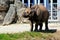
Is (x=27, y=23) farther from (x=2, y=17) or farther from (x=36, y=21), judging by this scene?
(x=36, y=21)

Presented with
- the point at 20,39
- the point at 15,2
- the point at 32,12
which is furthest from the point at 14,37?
the point at 15,2

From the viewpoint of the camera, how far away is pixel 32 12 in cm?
1188

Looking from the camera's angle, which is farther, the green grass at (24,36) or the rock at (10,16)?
the rock at (10,16)

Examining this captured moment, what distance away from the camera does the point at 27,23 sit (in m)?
18.2

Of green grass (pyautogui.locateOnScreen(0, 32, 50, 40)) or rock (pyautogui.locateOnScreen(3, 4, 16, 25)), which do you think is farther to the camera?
rock (pyautogui.locateOnScreen(3, 4, 16, 25))

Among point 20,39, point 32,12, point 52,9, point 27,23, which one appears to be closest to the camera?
point 20,39

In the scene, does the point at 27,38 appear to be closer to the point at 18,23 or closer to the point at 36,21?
the point at 36,21

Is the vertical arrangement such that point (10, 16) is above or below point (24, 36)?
below

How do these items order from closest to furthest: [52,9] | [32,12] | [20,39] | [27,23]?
[20,39] < [32,12] < [27,23] < [52,9]

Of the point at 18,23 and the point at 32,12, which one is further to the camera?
the point at 18,23

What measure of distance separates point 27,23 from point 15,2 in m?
1.89

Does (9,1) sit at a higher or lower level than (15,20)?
higher

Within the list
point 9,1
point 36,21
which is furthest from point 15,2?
point 36,21

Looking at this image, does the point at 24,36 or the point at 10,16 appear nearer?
the point at 24,36
